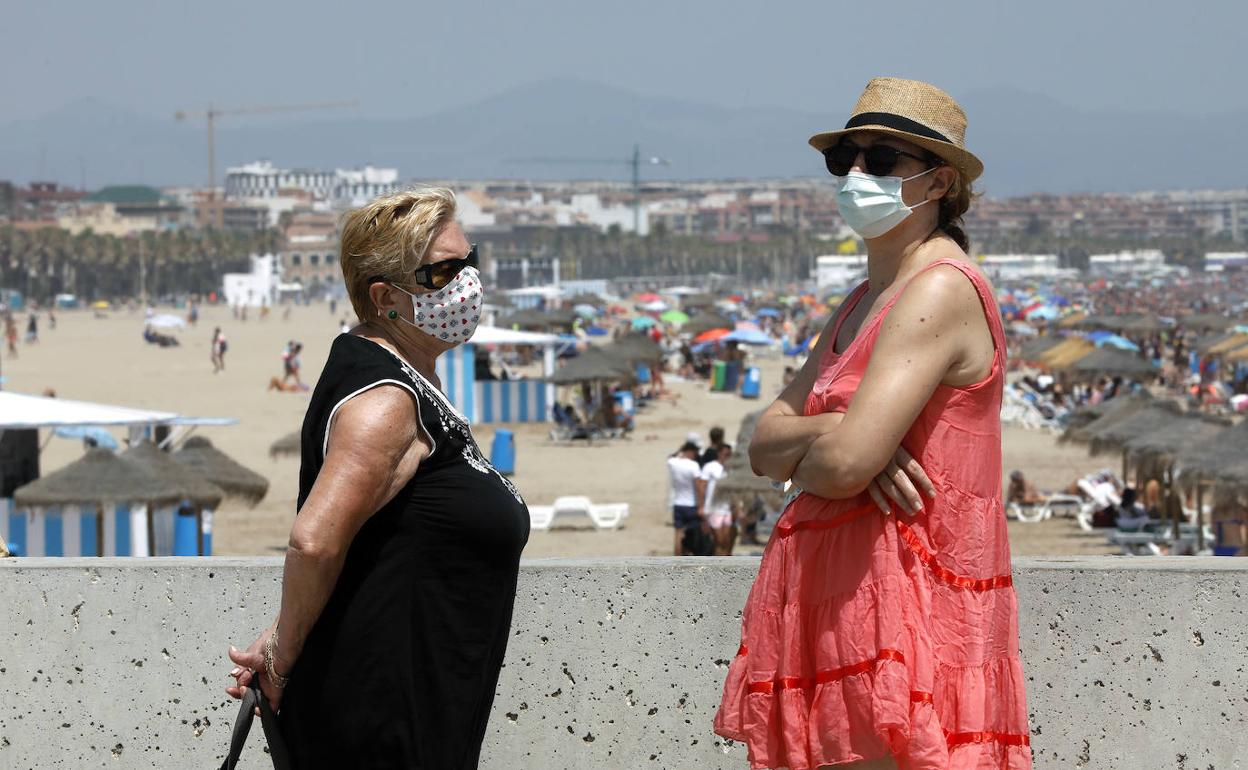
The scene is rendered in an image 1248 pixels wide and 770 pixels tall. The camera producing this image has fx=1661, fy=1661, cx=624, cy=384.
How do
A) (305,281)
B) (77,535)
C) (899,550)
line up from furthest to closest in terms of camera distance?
1. (305,281)
2. (77,535)
3. (899,550)

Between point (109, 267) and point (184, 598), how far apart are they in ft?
414

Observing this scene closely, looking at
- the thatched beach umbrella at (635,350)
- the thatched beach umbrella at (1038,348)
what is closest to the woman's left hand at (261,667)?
the thatched beach umbrella at (635,350)

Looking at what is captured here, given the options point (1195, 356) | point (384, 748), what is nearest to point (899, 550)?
point (384, 748)

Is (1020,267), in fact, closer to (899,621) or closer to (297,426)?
(297,426)

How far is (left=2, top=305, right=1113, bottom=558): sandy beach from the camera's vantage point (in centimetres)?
1560

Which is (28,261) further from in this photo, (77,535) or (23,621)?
(23,621)

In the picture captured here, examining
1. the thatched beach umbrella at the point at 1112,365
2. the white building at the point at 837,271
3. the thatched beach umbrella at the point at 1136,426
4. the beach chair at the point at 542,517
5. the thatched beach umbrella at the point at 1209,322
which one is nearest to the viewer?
the thatched beach umbrella at the point at 1136,426

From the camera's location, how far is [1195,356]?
39.5 meters

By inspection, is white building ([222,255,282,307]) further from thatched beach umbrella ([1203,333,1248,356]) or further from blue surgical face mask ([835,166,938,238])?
blue surgical face mask ([835,166,938,238])

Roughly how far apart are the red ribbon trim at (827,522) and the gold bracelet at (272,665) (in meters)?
0.72

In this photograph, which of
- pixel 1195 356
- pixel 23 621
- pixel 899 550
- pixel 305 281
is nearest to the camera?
pixel 899 550

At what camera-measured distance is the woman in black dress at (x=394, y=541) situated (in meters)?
2.25

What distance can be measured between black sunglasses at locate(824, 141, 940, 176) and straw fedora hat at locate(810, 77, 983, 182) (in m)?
0.02

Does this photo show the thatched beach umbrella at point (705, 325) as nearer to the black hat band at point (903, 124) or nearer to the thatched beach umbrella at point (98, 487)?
the thatched beach umbrella at point (98, 487)
